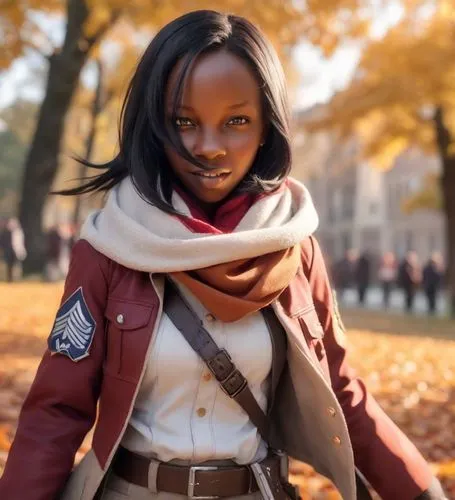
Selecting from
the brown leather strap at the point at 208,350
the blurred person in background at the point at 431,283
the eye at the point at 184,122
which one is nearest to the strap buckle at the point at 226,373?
the brown leather strap at the point at 208,350

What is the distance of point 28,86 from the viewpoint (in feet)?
103

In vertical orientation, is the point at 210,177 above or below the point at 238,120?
below

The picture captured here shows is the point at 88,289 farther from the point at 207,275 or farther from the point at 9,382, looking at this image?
the point at 9,382

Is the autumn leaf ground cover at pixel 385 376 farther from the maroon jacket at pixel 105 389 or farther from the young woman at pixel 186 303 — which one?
the young woman at pixel 186 303

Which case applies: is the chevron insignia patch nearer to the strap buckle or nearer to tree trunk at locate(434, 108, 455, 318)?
the strap buckle

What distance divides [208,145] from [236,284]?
0.31 m

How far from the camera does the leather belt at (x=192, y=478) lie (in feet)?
5.84

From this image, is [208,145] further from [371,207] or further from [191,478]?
[371,207]

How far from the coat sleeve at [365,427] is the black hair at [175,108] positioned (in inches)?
9.5

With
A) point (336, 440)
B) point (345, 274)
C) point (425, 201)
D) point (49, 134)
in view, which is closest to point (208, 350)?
point (336, 440)

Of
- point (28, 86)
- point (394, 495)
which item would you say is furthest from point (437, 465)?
point (28, 86)

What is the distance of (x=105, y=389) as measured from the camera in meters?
1.79

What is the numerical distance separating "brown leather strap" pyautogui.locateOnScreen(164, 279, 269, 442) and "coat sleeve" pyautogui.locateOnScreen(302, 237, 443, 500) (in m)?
0.29

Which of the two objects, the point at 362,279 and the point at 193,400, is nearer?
the point at 193,400
